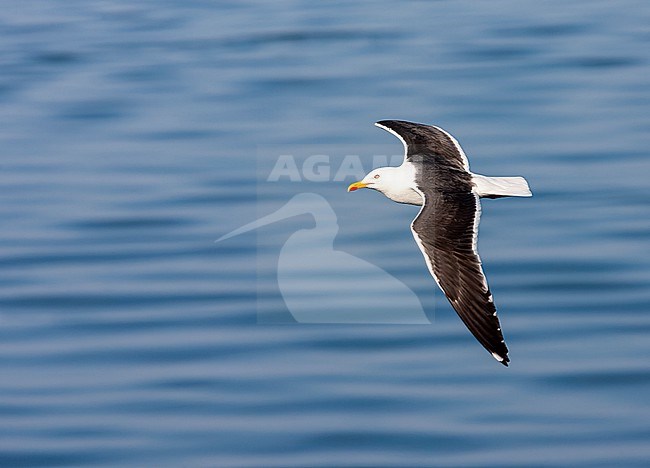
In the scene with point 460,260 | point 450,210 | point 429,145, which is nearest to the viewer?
point 460,260

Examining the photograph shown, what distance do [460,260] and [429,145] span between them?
92.6 inches

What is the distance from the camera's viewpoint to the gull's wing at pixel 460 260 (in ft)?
37.4

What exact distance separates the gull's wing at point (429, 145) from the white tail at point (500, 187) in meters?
0.42

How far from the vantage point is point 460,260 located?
11773mm

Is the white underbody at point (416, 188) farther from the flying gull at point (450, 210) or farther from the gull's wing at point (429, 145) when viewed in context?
the gull's wing at point (429, 145)

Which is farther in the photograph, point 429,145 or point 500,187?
point 429,145

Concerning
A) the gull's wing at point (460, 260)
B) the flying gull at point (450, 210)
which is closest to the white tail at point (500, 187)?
the flying gull at point (450, 210)

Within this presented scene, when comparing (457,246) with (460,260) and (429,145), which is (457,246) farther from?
(429,145)

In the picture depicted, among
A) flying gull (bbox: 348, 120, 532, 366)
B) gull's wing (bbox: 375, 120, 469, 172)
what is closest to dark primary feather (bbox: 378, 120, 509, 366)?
flying gull (bbox: 348, 120, 532, 366)

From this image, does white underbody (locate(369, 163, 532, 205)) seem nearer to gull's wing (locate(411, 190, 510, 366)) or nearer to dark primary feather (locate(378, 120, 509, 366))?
→ dark primary feather (locate(378, 120, 509, 366))

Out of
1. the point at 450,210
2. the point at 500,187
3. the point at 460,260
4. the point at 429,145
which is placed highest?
the point at 429,145

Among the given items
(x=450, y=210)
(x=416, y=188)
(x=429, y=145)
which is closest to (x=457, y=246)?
(x=450, y=210)

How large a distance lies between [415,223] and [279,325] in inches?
89.7

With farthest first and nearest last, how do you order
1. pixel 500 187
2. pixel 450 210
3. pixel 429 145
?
pixel 429 145
pixel 500 187
pixel 450 210
